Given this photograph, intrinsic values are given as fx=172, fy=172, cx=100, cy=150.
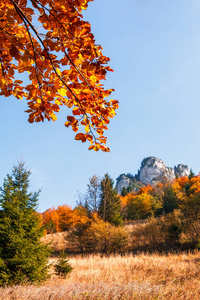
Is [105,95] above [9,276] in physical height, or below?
above

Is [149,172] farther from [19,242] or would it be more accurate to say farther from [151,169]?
[19,242]

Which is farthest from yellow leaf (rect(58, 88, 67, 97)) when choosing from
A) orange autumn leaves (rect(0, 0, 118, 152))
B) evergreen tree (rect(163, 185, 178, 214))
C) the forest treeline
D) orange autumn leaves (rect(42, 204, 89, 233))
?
evergreen tree (rect(163, 185, 178, 214))

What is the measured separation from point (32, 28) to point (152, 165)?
13369cm

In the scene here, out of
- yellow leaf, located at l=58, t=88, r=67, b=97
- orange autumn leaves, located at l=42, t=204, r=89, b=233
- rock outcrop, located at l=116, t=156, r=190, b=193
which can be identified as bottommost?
orange autumn leaves, located at l=42, t=204, r=89, b=233

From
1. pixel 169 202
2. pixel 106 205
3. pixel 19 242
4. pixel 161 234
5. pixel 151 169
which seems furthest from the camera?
pixel 151 169

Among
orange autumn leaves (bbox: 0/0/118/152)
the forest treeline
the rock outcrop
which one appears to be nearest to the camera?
orange autumn leaves (bbox: 0/0/118/152)

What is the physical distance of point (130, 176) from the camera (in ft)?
468

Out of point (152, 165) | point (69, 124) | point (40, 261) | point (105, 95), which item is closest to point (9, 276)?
point (40, 261)

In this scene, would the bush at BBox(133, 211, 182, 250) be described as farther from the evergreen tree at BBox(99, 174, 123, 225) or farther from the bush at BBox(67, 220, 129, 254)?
the evergreen tree at BBox(99, 174, 123, 225)

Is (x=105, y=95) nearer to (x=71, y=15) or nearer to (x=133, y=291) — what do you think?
(x=71, y=15)

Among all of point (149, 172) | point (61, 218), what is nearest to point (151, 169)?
point (149, 172)

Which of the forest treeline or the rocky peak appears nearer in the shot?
the forest treeline

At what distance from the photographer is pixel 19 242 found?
5.34 metres

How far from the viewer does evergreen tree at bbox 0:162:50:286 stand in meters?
5.09
